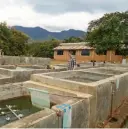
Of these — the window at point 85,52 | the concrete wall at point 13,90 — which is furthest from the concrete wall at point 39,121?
the window at point 85,52

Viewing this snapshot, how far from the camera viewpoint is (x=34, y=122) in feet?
11.7

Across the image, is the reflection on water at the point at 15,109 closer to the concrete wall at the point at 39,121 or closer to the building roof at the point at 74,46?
the concrete wall at the point at 39,121

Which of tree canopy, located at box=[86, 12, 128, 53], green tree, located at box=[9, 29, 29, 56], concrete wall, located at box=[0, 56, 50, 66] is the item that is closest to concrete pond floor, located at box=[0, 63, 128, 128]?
concrete wall, located at box=[0, 56, 50, 66]

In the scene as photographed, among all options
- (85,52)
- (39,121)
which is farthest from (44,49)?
(39,121)

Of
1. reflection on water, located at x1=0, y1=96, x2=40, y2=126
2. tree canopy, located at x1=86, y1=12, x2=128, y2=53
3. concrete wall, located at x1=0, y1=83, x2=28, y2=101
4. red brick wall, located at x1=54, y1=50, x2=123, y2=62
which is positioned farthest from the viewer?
red brick wall, located at x1=54, y1=50, x2=123, y2=62

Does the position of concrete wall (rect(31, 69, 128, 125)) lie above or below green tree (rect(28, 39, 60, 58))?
below

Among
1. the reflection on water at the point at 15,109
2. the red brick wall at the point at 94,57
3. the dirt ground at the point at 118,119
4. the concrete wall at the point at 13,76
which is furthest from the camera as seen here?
the red brick wall at the point at 94,57

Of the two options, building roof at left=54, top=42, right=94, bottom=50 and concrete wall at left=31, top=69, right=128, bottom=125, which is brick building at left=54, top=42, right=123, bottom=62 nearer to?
building roof at left=54, top=42, right=94, bottom=50

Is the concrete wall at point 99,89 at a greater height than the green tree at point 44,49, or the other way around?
the green tree at point 44,49

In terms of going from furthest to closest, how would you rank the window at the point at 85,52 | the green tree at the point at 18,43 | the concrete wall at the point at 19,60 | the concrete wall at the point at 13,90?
1. the window at the point at 85,52
2. the green tree at the point at 18,43
3. the concrete wall at the point at 19,60
4. the concrete wall at the point at 13,90

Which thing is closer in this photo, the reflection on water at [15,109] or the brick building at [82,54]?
the reflection on water at [15,109]

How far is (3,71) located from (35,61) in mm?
10125

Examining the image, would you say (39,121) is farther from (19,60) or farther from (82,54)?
(82,54)

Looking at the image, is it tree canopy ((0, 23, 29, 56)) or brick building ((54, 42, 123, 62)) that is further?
brick building ((54, 42, 123, 62))
